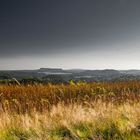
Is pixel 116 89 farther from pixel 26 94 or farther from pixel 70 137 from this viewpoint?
pixel 70 137

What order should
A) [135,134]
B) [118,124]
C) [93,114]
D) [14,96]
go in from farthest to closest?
[14,96]
[93,114]
[118,124]
[135,134]

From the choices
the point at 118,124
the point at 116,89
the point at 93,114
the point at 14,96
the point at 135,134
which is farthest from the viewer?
the point at 116,89

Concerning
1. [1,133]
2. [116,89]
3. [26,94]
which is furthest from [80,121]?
[116,89]

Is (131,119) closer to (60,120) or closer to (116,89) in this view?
(60,120)

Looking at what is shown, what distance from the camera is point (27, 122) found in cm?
1048

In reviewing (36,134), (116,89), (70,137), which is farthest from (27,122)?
(116,89)

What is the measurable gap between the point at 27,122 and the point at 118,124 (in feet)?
8.29

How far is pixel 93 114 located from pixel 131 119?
120cm

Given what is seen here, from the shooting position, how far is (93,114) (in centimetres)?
1141

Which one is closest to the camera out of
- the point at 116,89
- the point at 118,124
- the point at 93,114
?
the point at 118,124

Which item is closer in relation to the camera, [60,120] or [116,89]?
[60,120]

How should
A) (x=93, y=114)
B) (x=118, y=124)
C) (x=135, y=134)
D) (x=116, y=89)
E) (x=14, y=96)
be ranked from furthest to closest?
(x=116, y=89) < (x=14, y=96) < (x=93, y=114) < (x=118, y=124) < (x=135, y=134)

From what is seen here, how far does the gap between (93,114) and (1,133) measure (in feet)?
9.72

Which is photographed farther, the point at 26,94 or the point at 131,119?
the point at 26,94
